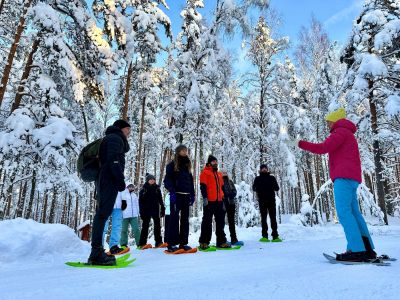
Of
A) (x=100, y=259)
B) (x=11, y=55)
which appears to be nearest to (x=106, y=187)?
(x=100, y=259)

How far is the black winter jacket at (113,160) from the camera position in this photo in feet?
14.5

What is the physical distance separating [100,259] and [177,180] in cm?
→ 253

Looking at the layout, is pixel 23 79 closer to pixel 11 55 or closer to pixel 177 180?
pixel 11 55

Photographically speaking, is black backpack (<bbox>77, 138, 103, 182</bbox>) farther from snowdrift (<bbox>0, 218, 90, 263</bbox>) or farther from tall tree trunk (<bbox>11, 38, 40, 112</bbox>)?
tall tree trunk (<bbox>11, 38, 40, 112</bbox>)

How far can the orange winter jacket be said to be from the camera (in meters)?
7.26

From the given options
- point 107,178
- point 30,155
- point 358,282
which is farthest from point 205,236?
point 30,155

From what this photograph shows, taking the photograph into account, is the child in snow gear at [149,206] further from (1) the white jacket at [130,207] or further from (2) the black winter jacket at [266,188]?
(2) the black winter jacket at [266,188]

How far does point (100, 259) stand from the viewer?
14.5ft

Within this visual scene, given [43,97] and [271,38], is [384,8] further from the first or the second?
[43,97]

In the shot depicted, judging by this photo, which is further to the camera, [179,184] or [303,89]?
[303,89]

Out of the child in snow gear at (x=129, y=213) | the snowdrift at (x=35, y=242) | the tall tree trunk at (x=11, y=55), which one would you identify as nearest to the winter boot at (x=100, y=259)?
the snowdrift at (x=35, y=242)

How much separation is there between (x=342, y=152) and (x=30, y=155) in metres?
10.0

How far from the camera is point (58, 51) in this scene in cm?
1058

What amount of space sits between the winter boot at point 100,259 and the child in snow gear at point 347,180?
9.50 ft
